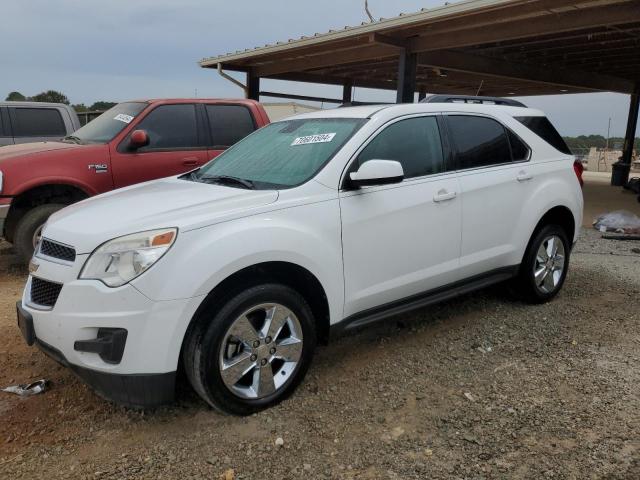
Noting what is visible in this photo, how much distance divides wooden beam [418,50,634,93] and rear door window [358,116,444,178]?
7.66 metres

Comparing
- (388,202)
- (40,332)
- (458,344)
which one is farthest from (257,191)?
(458,344)

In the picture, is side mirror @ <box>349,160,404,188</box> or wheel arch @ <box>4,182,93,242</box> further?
wheel arch @ <box>4,182,93,242</box>

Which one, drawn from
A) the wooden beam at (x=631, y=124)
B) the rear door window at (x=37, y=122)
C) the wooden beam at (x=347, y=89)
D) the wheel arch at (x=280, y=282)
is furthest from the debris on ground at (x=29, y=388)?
the wooden beam at (x=631, y=124)

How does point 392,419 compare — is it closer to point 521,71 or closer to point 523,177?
point 523,177

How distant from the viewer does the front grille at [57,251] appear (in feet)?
8.97

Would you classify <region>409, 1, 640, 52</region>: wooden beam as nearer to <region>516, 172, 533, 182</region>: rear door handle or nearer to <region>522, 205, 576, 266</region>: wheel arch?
<region>522, 205, 576, 266</region>: wheel arch

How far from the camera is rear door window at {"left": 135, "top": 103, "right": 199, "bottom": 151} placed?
605 centimetres

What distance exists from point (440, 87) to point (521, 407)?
17.2 metres

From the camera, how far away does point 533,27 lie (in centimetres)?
866

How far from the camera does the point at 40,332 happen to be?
2756 mm

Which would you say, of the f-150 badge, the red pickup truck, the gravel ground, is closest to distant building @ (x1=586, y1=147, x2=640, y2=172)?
the red pickup truck

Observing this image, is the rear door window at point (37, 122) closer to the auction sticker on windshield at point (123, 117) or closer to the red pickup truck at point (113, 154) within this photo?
the red pickup truck at point (113, 154)

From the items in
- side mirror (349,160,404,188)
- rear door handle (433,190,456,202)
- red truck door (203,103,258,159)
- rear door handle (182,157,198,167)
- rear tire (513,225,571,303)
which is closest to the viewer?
side mirror (349,160,404,188)

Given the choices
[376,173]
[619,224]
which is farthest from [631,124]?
[376,173]
